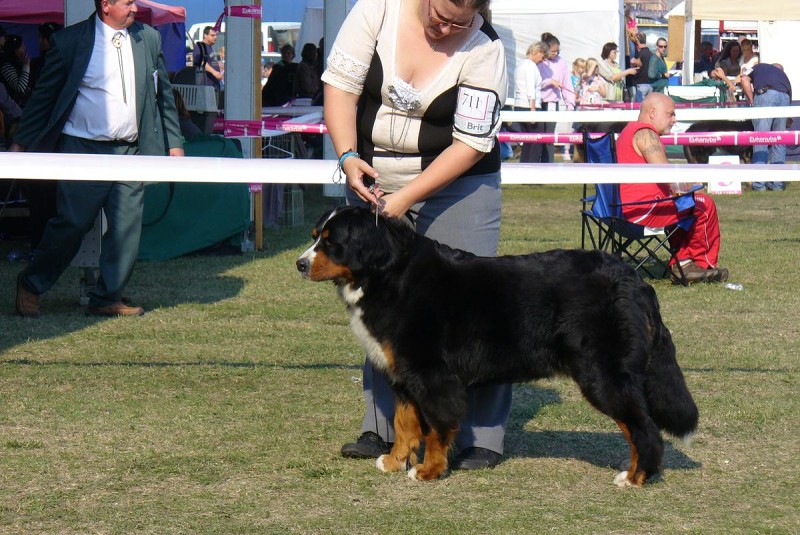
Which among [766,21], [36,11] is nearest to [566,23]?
[766,21]

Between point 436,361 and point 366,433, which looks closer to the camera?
point 436,361

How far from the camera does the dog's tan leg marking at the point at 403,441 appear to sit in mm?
4090

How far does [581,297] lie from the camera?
12.8ft

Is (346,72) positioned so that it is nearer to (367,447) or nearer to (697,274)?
(367,447)

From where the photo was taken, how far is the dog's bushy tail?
3.94 metres

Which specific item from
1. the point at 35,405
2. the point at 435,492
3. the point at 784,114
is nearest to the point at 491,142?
the point at 435,492

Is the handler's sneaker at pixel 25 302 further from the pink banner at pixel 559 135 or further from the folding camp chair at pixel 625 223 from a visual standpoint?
the folding camp chair at pixel 625 223

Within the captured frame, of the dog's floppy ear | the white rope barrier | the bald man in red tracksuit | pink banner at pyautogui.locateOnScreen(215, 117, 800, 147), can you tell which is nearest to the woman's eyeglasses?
the dog's floppy ear

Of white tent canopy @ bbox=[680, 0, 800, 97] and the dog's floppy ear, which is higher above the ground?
white tent canopy @ bbox=[680, 0, 800, 97]

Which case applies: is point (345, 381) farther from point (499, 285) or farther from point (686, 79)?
point (686, 79)

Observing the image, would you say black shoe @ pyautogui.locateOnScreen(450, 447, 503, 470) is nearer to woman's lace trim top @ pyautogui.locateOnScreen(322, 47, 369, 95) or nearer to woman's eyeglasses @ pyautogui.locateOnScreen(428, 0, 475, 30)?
woman's lace trim top @ pyautogui.locateOnScreen(322, 47, 369, 95)

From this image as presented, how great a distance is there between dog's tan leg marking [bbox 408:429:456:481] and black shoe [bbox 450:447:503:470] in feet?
0.58

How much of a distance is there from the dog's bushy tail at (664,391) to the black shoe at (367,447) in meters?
1.07

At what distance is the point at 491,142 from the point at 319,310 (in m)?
3.63
